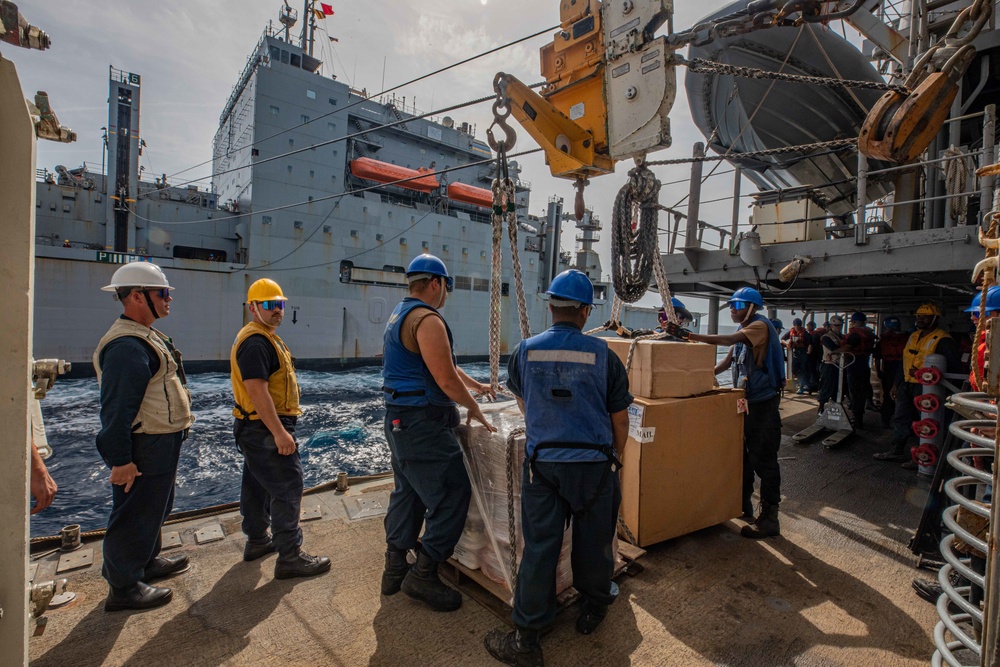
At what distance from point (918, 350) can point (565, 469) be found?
504 centimetres

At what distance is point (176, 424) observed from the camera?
252 cm

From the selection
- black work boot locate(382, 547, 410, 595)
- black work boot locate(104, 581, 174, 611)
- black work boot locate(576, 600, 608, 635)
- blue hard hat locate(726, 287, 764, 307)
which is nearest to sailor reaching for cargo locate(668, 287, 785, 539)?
blue hard hat locate(726, 287, 764, 307)

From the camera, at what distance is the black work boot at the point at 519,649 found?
198 centimetres

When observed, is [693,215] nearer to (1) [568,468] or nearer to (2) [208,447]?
(1) [568,468]

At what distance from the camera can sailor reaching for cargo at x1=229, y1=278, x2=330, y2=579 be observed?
2.60 m

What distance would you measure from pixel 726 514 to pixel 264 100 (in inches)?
888

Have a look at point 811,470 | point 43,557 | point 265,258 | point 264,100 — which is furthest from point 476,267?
point 43,557

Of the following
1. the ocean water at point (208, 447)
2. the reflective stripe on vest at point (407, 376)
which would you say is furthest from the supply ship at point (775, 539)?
the ocean water at point (208, 447)

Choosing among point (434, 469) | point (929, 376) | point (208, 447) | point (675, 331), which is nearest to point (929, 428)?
point (929, 376)

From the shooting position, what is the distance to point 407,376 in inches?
96.6

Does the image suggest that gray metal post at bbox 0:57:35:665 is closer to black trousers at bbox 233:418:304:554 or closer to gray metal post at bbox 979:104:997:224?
black trousers at bbox 233:418:304:554

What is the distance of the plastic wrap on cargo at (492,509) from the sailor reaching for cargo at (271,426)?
930 millimetres

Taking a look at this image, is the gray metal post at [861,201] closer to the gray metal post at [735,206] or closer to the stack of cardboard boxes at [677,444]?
the gray metal post at [735,206]

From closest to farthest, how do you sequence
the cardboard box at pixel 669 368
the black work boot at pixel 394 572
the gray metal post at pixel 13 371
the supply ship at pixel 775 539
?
the gray metal post at pixel 13 371 < the supply ship at pixel 775 539 < the black work boot at pixel 394 572 < the cardboard box at pixel 669 368
